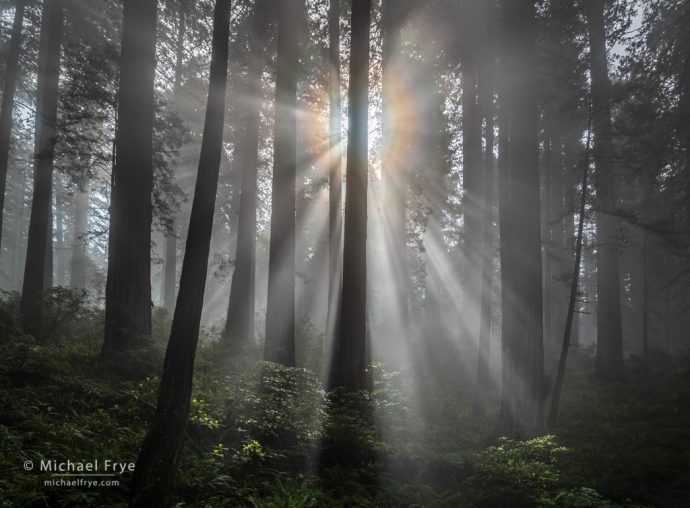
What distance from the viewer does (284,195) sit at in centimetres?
1070

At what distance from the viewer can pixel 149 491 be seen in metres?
4.11

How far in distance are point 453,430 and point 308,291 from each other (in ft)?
39.7

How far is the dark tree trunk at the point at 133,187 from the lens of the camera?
27.7 ft

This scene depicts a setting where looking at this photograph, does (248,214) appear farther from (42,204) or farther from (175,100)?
(175,100)

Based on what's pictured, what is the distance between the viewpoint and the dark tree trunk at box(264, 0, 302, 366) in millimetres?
10461

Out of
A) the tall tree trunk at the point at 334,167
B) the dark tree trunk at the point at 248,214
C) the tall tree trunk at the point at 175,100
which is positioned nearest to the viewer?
the tall tree trunk at the point at 334,167

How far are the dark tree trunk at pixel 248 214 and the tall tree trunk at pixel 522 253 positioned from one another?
7.04 metres

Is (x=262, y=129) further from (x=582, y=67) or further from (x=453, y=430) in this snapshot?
(x=453, y=430)

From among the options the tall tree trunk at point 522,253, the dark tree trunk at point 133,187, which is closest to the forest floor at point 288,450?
the tall tree trunk at point 522,253

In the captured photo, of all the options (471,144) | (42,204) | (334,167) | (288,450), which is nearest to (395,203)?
(334,167)

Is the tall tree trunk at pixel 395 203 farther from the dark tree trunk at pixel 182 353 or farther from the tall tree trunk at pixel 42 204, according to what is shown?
the tall tree trunk at pixel 42 204

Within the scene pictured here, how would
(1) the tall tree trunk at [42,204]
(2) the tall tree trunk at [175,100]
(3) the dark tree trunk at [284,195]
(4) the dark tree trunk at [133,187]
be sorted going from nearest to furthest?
(4) the dark tree trunk at [133,187], (3) the dark tree trunk at [284,195], (1) the tall tree trunk at [42,204], (2) the tall tree trunk at [175,100]

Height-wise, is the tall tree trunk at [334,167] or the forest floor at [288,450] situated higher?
the tall tree trunk at [334,167]

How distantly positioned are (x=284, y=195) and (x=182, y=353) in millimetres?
6649
